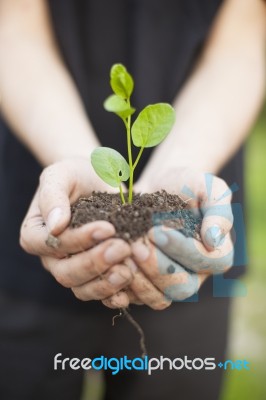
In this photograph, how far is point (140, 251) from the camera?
0.70 m

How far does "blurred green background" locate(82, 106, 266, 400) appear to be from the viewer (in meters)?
1.80

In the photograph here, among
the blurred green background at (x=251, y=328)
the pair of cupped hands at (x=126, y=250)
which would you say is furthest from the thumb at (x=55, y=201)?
the blurred green background at (x=251, y=328)

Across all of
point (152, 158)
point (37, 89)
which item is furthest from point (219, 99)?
point (37, 89)

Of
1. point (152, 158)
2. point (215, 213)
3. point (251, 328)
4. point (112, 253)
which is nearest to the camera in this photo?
point (112, 253)

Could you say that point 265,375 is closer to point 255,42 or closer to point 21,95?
point 255,42

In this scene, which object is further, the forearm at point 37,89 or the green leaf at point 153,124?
the forearm at point 37,89

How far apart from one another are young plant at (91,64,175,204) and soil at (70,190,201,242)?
51 mm

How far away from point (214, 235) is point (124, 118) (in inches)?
9.3

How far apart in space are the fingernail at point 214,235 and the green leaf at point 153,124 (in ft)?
0.56

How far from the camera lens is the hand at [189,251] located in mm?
708

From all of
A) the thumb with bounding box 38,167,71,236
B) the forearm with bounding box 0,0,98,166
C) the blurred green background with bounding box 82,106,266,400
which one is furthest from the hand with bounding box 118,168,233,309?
the blurred green background with bounding box 82,106,266,400

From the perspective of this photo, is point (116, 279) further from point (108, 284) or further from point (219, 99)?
point (219, 99)

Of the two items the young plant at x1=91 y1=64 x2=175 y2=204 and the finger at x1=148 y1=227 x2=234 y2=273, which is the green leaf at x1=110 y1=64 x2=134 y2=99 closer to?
the young plant at x1=91 y1=64 x2=175 y2=204

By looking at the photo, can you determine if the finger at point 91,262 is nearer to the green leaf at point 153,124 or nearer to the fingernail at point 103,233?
the fingernail at point 103,233
